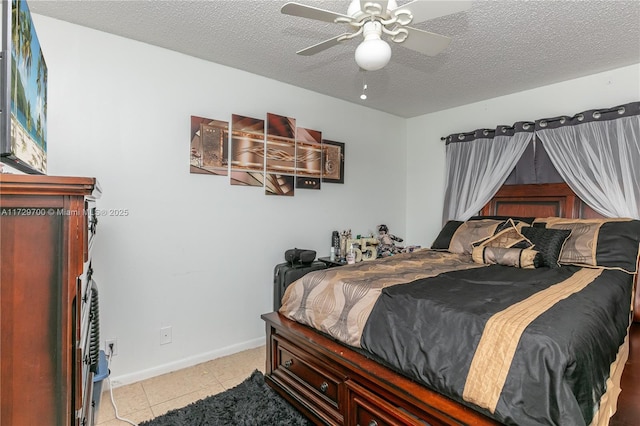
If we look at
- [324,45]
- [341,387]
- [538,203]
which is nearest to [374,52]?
[324,45]

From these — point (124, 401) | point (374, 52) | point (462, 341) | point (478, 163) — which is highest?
point (374, 52)

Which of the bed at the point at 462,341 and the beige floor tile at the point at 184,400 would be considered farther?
the beige floor tile at the point at 184,400

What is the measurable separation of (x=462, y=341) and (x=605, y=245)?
1.92m

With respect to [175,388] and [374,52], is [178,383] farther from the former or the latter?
[374,52]

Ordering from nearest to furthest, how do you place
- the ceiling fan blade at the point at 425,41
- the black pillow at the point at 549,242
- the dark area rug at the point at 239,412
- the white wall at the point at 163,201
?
the ceiling fan blade at the point at 425,41
the dark area rug at the point at 239,412
the white wall at the point at 163,201
the black pillow at the point at 549,242

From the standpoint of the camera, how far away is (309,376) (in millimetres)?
1999

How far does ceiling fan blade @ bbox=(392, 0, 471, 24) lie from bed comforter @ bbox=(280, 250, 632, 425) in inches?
54.2

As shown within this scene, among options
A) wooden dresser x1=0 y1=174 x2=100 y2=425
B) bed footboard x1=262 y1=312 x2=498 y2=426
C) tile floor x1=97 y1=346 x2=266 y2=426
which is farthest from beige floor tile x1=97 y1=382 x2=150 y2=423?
wooden dresser x1=0 y1=174 x2=100 y2=425

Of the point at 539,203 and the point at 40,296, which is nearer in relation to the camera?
the point at 40,296

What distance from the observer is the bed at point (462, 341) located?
1.23 metres

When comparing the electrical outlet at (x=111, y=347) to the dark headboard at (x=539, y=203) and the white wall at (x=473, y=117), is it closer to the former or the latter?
the white wall at (x=473, y=117)

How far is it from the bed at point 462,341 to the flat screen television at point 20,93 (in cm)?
159

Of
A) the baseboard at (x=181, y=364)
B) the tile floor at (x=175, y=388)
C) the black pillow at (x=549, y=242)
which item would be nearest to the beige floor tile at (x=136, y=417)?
the tile floor at (x=175, y=388)

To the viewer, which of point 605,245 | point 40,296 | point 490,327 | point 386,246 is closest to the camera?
point 40,296
